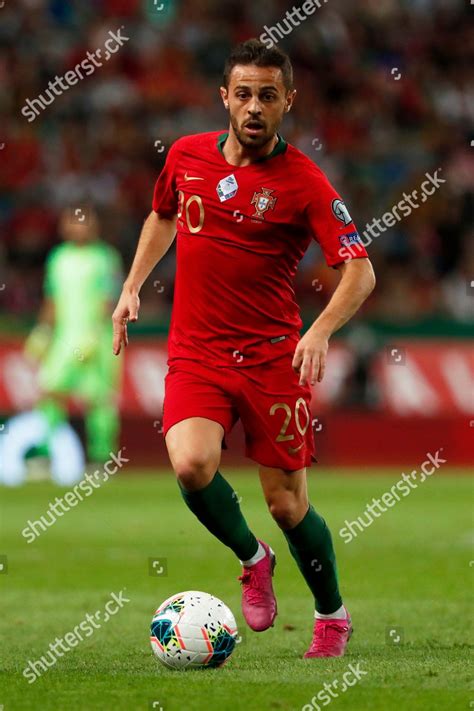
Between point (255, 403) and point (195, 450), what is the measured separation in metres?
0.38

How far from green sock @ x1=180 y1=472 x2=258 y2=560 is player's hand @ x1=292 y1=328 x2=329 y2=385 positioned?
2.27 feet

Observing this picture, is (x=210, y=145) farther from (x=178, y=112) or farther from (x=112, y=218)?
(x=178, y=112)

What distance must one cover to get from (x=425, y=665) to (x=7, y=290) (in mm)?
12052

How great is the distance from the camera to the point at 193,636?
5.61 meters

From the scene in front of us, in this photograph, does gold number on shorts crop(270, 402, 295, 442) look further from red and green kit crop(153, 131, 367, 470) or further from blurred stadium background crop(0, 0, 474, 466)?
blurred stadium background crop(0, 0, 474, 466)

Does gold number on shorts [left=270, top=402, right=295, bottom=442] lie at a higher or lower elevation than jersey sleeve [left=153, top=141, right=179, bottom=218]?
lower

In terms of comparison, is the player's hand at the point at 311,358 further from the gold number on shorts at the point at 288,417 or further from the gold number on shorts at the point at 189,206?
the gold number on shorts at the point at 189,206

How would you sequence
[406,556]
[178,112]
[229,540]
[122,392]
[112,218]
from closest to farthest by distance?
[229,540] < [406,556] < [122,392] < [112,218] < [178,112]

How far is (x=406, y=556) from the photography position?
391 inches

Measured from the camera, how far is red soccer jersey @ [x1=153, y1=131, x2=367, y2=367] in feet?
19.6

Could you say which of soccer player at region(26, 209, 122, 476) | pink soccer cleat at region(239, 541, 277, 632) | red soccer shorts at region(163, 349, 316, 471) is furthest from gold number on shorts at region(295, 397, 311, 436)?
soccer player at region(26, 209, 122, 476)

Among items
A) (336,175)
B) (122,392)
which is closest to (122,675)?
(122,392)

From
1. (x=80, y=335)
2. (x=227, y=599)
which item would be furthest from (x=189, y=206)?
(x=80, y=335)

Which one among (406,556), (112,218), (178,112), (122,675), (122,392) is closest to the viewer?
(122,675)
